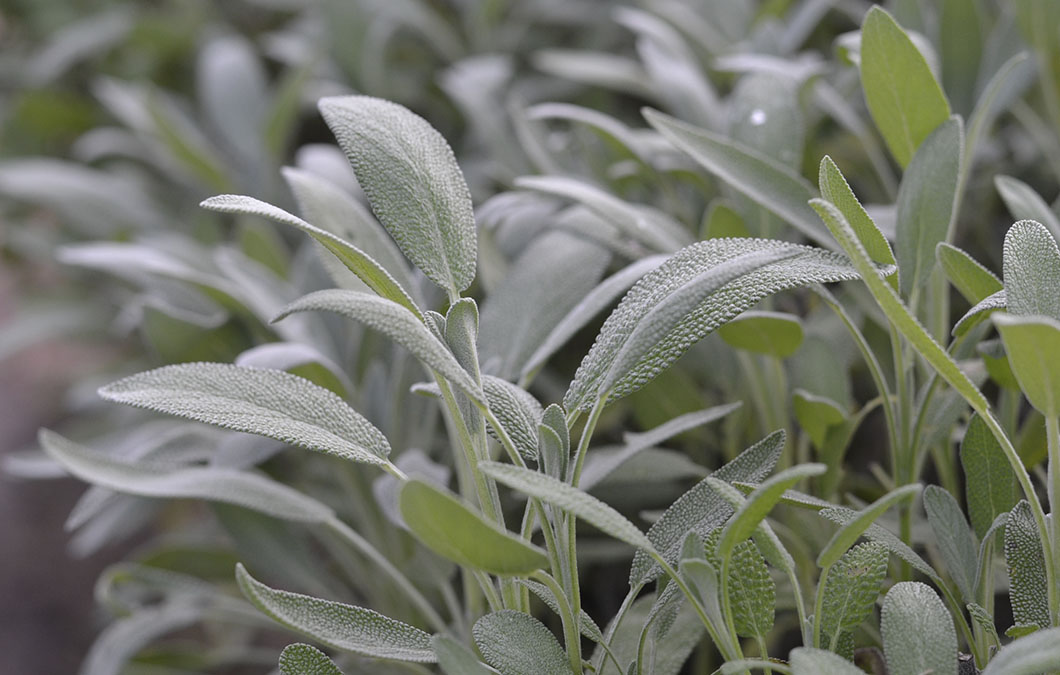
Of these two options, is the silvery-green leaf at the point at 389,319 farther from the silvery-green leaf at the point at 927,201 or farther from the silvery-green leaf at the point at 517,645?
the silvery-green leaf at the point at 927,201

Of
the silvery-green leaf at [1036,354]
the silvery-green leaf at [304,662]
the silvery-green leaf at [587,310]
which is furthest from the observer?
the silvery-green leaf at [587,310]

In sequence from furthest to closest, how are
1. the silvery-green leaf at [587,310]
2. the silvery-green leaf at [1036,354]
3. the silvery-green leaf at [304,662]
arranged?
the silvery-green leaf at [587,310] < the silvery-green leaf at [304,662] < the silvery-green leaf at [1036,354]

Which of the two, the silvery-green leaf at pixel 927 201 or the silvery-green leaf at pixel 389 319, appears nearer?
the silvery-green leaf at pixel 389 319

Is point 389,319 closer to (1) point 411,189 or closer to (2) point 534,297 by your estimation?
(1) point 411,189

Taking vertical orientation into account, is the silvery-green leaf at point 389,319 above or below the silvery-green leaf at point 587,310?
above

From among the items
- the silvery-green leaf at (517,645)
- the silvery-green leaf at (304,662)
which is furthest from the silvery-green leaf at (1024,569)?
the silvery-green leaf at (304,662)

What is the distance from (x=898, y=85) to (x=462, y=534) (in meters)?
0.35

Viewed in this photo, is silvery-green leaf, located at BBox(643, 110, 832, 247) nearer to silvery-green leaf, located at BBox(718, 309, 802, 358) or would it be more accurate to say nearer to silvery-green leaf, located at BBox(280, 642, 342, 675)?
silvery-green leaf, located at BBox(718, 309, 802, 358)

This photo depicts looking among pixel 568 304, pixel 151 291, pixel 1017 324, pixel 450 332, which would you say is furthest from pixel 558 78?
pixel 1017 324

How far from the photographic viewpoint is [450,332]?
438mm

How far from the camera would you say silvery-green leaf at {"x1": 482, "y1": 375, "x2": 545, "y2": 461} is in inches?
17.2

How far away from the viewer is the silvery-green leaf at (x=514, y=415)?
0.44 metres

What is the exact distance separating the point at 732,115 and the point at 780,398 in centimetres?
20

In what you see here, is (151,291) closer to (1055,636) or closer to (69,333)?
(69,333)
